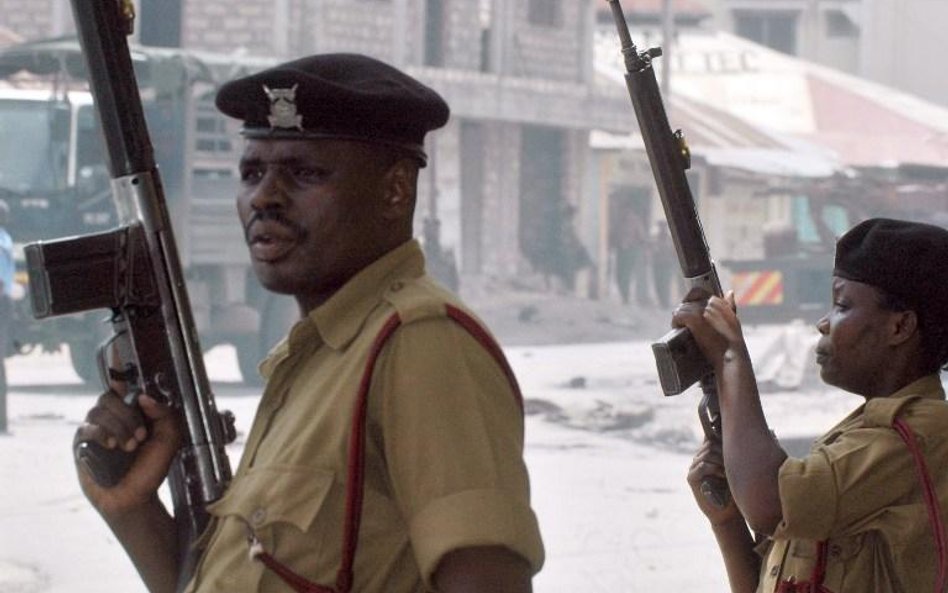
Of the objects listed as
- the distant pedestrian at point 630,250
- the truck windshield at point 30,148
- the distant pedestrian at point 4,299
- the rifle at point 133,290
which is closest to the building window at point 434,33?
the distant pedestrian at point 630,250

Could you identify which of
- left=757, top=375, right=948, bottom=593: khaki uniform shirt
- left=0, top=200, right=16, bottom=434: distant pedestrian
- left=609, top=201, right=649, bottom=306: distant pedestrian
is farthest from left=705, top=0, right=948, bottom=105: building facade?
left=757, top=375, right=948, bottom=593: khaki uniform shirt

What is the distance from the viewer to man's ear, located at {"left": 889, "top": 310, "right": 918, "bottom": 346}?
2246 mm

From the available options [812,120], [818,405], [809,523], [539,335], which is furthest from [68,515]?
[812,120]

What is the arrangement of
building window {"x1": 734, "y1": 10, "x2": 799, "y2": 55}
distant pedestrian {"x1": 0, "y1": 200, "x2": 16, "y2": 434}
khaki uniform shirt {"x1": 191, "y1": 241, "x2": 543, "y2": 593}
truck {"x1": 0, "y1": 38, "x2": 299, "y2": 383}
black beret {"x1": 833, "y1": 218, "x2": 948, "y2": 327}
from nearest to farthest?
khaki uniform shirt {"x1": 191, "y1": 241, "x2": 543, "y2": 593}, black beret {"x1": 833, "y1": 218, "x2": 948, "y2": 327}, distant pedestrian {"x1": 0, "y1": 200, "x2": 16, "y2": 434}, truck {"x1": 0, "y1": 38, "x2": 299, "y2": 383}, building window {"x1": 734, "y1": 10, "x2": 799, "y2": 55}

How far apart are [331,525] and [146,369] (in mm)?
393

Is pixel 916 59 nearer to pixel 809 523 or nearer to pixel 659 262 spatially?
pixel 659 262

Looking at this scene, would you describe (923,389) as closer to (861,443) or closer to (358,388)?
(861,443)

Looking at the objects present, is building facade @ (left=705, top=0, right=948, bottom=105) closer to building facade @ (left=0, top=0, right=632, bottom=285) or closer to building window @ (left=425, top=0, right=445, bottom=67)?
building facade @ (left=0, top=0, right=632, bottom=285)

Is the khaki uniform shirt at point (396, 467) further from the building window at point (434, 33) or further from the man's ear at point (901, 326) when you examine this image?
the building window at point (434, 33)

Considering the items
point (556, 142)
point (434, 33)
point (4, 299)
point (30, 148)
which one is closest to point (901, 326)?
point (4, 299)

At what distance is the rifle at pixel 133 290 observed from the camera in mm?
1856

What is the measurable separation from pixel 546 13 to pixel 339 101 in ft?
54.0

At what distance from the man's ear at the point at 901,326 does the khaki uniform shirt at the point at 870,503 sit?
9cm

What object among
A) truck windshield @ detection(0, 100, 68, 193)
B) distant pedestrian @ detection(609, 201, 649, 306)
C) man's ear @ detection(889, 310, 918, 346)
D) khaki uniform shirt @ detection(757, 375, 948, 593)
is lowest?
distant pedestrian @ detection(609, 201, 649, 306)
